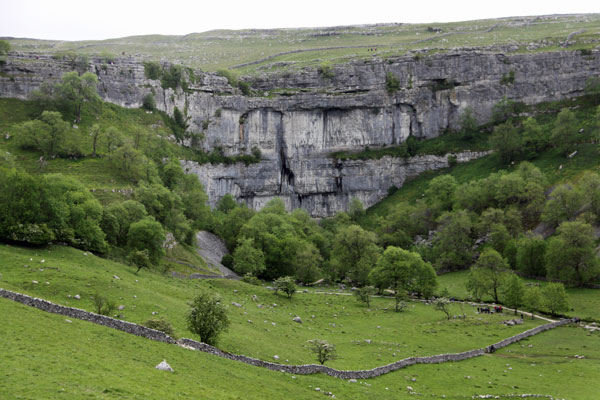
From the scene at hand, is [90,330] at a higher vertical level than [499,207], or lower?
higher

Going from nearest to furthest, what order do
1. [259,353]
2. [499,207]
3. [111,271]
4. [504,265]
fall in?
[259,353], [111,271], [504,265], [499,207]

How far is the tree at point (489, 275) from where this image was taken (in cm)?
7419

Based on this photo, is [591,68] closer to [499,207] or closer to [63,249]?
[499,207]

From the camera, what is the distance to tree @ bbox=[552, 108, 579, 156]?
385 ft

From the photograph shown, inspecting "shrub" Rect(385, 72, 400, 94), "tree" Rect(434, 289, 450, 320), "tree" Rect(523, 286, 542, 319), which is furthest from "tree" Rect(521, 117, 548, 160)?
"tree" Rect(434, 289, 450, 320)

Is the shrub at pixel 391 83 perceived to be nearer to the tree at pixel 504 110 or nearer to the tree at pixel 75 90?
the tree at pixel 504 110

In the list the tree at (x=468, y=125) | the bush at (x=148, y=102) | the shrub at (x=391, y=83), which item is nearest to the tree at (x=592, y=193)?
the tree at (x=468, y=125)

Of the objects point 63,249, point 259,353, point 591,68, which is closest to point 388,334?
point 259,353

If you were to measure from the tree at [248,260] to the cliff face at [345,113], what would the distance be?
57.3 m

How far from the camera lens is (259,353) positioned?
1427 inches

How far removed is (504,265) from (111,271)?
56748 mm

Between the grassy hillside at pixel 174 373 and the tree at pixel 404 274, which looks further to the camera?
the tree at pixel 404 274

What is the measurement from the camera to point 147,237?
6669 cm

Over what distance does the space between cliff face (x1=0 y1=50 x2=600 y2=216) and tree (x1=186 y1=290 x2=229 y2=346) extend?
110132 millimetres
